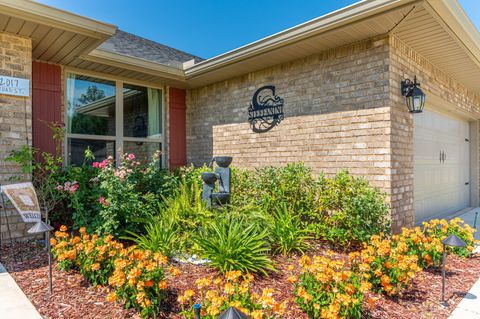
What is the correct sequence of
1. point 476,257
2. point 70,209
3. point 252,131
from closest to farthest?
point 476,257, point 70,209, point 252,131

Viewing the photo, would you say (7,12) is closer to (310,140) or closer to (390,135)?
(310,140)

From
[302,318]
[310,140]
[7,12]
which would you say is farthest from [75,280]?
[310,140]

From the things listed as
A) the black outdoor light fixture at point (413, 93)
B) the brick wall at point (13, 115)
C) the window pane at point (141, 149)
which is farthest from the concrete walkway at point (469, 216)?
the brick wall at point (13, 115)

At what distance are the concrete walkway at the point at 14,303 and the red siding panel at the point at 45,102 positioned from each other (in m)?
3.12

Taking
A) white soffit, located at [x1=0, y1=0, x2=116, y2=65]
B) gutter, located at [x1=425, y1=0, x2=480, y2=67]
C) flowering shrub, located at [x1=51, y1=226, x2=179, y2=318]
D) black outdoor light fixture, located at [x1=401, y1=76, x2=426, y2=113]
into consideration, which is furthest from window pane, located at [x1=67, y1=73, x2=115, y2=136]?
gutter, located at [x1=425, y1=0, x2=480, y2=67]

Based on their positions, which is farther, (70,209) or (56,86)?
(56,86)

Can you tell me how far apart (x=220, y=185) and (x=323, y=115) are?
213cm

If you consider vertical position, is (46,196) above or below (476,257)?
above

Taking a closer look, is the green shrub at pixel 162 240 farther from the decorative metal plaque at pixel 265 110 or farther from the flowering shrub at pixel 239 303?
the decorative metal plaque at pixel 265 110

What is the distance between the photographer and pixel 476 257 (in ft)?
14.4

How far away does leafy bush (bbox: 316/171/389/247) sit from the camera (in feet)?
14.2

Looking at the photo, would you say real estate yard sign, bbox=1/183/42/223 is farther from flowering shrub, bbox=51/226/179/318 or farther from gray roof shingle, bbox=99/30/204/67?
gray roof shingle, bbox=99/30/204/67

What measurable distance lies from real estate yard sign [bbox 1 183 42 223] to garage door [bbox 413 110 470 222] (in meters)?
6.10

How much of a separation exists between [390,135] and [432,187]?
2.87 m
